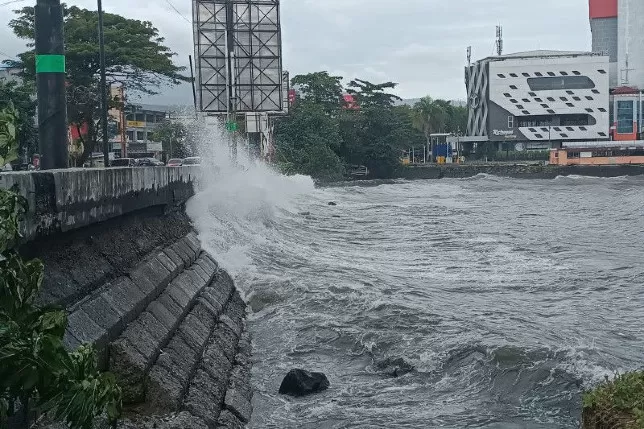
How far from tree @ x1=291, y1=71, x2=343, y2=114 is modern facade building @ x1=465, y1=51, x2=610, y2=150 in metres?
22.1

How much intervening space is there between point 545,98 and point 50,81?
9178 centimetres

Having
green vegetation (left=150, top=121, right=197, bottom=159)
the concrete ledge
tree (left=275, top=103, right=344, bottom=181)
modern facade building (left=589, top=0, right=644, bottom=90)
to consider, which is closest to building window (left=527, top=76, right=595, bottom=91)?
modern facade building (left=589, top=0, right=644, bottom=90)

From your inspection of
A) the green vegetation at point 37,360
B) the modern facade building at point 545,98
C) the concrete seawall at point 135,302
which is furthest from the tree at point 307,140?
the green vegetation at point 37,360

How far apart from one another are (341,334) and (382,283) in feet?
13.7

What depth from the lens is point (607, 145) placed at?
8744 cm

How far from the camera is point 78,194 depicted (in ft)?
25.7

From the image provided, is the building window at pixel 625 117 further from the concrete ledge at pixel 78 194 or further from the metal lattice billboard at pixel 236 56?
the concrete ledge at pixel 78 194

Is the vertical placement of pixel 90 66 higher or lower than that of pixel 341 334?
higher

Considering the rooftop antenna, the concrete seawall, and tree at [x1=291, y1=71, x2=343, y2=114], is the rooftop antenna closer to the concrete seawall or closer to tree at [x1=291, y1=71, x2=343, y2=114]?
tree at [x1=291, y1=71, x2=343, y2=114]

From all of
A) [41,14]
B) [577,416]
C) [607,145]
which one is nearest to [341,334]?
[577,416]

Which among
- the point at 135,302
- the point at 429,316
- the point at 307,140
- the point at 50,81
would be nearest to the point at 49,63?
the point at 50,81

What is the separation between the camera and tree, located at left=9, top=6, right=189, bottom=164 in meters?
32.0

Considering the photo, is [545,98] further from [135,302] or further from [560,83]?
[135,302]

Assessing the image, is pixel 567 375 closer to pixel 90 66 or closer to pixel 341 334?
pixel 341 334
